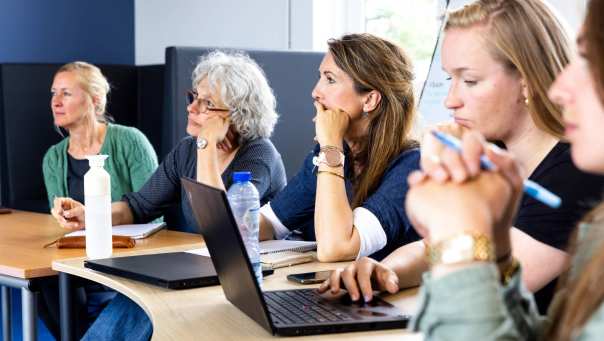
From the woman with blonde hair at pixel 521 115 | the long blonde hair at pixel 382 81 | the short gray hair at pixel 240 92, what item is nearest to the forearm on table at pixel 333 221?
the long blonde hair at pixel 382 81

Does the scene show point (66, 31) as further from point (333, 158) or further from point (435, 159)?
point (435, 159)

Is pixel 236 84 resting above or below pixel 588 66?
below

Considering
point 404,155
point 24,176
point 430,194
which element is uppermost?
point 430,194

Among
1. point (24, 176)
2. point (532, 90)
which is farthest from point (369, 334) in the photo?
point (24, 176)

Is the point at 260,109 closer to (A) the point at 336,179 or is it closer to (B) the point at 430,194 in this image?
(A) the point at 336,179

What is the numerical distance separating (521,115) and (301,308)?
1.75 feet

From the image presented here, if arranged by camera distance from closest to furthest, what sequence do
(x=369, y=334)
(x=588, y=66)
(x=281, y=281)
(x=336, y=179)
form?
(x=588, y=66), (x=369, y=334), (x=281, y=281), (x=336, y=179)

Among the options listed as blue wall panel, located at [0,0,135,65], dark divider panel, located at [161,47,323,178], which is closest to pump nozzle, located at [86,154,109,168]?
dark divider panel, located at [161,47,323,178]

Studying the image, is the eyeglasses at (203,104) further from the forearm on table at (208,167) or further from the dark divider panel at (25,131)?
the dark divider panel at (25,131)

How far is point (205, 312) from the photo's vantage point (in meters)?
1.48

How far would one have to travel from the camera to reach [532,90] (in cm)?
154

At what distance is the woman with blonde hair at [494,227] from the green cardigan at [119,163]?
8.51ft

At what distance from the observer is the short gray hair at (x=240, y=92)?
2.79m

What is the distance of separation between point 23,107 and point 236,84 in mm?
1657
